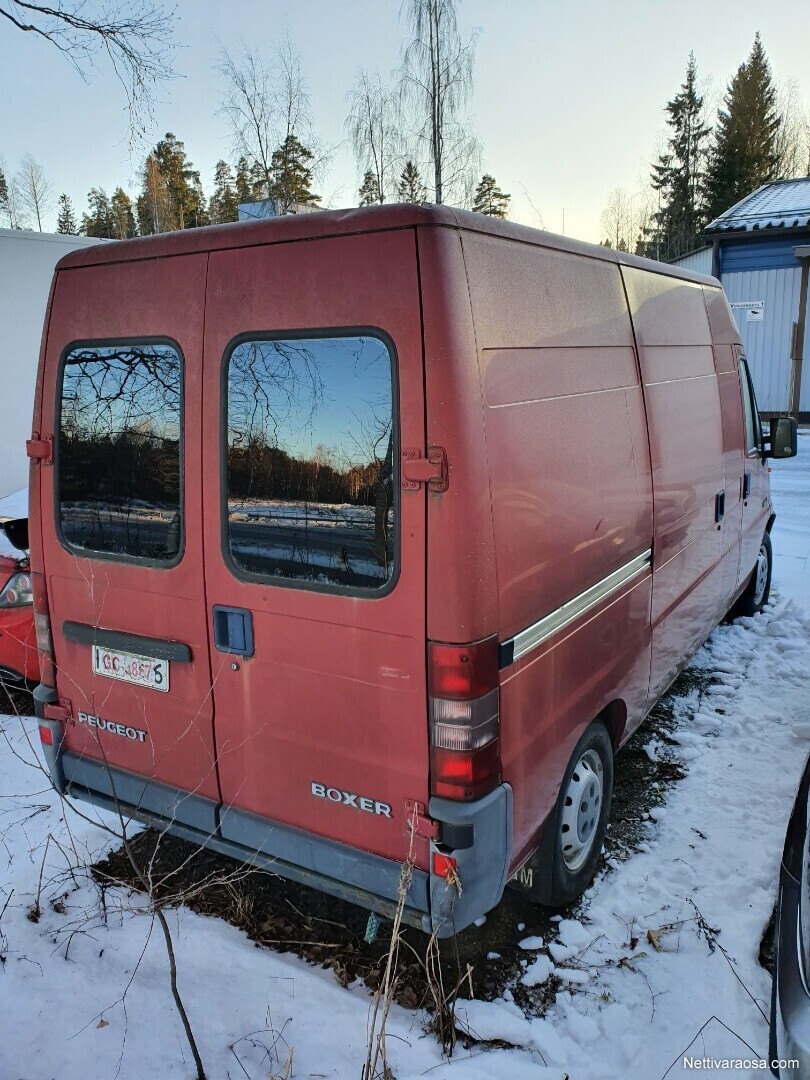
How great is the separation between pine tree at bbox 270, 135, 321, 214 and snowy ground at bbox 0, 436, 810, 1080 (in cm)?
1929

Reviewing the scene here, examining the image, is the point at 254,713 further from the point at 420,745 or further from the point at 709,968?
the point at 709,968

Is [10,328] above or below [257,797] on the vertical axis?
above

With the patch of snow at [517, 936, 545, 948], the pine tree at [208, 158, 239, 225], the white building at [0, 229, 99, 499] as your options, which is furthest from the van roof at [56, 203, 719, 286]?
the pine tree at [208, 158, 239, 225]

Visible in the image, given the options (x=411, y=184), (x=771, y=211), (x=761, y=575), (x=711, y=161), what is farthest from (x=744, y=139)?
(x=761, y=575)

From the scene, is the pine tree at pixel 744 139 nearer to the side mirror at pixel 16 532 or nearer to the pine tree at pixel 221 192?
the pine tree at pixel 221 192

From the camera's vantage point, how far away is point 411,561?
238cm

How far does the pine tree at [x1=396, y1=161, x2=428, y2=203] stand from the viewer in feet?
65.5

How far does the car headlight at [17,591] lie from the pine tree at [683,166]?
1758 inches

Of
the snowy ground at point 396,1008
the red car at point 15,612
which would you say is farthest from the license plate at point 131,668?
the red car at point 15,612

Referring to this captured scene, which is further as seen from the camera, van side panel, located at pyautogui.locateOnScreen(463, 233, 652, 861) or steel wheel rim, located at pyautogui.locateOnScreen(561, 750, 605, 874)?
steel wheel rim, located at pyautogui.locateOnScreen(561, 750, 605, 874)

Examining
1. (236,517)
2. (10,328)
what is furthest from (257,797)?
(10,328)

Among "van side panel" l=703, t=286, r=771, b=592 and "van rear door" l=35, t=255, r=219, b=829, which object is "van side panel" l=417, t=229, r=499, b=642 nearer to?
"van rear door" l=35, t=255, r=219, b=829

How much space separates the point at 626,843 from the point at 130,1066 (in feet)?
7.26

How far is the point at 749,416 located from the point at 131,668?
4733 millimetres
